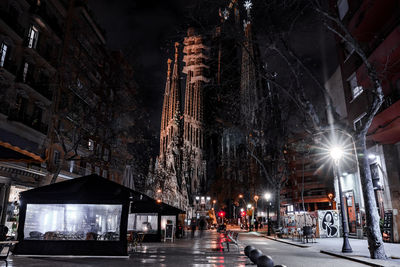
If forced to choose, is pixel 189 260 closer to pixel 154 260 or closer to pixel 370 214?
pixel 154 260

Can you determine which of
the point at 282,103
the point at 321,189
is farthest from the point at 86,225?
the point at 321,189

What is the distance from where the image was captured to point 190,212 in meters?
74.7

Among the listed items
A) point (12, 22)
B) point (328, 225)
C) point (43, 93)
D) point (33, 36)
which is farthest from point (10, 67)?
point (328, 225)

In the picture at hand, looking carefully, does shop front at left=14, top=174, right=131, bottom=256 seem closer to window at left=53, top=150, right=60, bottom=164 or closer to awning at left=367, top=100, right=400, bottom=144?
awning at left=367, top=100, right=400, bottom=144

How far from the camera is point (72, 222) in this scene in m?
11.7

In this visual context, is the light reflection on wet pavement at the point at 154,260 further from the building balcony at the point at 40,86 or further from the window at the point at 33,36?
the window at the point at 33,36

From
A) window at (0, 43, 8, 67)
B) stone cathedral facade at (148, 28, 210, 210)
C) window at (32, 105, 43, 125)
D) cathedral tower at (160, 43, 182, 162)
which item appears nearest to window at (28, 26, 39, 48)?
window at (0, 43, 8, 67)

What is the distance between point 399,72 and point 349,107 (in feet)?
21.5

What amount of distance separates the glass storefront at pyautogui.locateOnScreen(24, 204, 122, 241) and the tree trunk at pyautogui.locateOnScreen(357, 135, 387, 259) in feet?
31.9

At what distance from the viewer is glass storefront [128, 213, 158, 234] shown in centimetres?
2145

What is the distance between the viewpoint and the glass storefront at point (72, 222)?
11.6 metres

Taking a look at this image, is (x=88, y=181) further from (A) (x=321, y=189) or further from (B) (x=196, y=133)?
(B) (x=196, y=133)

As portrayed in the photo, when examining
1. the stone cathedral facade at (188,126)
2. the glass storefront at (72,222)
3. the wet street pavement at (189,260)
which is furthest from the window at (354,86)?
the stone cathedral facade at (188,126)

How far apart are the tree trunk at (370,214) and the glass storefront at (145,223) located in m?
14.5
